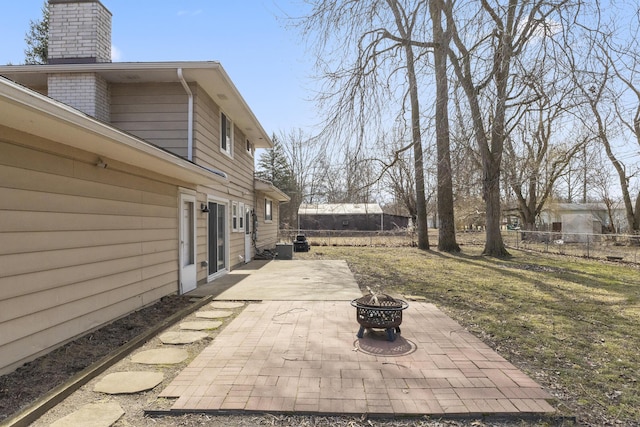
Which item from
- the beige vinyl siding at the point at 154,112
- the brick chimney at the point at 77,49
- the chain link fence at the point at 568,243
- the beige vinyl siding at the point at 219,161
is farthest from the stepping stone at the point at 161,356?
the chain link fence at the point at 568,243

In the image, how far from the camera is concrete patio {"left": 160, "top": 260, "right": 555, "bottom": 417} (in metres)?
2.83

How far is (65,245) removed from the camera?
4.02m

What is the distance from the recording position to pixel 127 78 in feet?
24.2

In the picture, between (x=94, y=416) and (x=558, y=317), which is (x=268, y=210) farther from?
(x=94, y=416)

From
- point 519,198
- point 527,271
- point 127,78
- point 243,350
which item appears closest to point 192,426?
point 243,350

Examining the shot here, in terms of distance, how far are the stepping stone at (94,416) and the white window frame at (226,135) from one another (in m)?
6.99

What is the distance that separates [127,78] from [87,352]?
555cm

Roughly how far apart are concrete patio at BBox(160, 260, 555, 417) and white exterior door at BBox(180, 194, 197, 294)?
211 centimetres

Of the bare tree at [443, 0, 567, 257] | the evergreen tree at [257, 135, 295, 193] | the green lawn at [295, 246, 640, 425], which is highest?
the evergreen tree at [257, 135, 295, 193]

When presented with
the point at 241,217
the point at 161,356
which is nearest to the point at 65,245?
the point at 161,356

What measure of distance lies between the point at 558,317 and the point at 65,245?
664 centimetres

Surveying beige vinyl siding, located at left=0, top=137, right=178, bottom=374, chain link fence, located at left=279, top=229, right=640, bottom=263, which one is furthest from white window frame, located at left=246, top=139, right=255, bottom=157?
chain link fence, located at left=279, top=229, right=640, bottom=263

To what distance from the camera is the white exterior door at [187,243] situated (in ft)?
23.1

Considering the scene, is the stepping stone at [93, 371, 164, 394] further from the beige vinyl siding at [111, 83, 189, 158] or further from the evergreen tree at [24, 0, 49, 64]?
the evergreen tree at [24, 0, 49, 64]
